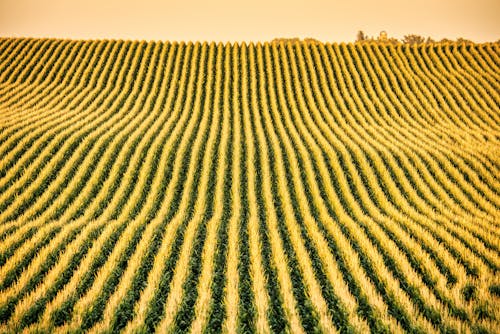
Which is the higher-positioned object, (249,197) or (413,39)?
(413,39)

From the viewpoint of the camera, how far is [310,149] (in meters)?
12.6

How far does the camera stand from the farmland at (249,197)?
4559 mm

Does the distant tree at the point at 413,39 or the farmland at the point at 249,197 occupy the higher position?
the distant tree at the point at 413,39

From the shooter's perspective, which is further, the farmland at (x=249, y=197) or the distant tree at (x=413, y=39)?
the distant tree at (x=413, y=39)

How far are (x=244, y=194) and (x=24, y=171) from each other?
7.26 metres

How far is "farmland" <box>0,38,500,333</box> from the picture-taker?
179 inches

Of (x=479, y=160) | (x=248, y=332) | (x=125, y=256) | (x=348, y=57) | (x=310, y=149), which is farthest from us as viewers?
(x=348, y=57)

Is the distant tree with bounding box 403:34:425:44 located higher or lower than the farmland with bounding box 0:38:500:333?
higher

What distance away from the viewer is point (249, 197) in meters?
9.30

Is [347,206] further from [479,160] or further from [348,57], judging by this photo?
[348,57]

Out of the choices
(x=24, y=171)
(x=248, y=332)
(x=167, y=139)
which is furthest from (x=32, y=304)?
(x=167, y=139)

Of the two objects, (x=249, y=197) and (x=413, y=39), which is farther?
(x=413, y=39)

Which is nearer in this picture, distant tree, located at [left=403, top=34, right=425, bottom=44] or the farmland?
the farmland

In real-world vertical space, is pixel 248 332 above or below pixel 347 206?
below
